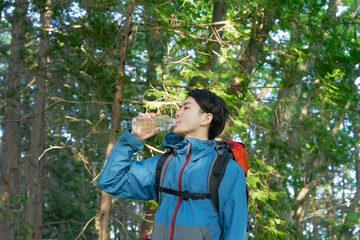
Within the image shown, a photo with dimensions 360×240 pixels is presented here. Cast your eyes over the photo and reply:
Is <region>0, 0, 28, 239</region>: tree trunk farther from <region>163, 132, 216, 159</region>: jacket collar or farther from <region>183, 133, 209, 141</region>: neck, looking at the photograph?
<region>163, 132, 216, 159</region>: jacket collar

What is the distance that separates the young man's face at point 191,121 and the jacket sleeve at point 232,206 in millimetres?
414

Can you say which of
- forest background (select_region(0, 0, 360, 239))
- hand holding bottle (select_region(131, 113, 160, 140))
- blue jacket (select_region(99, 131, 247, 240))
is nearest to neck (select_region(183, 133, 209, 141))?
blue jacket (select_region(99, 131, 247, 240))

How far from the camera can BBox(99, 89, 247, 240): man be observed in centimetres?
239

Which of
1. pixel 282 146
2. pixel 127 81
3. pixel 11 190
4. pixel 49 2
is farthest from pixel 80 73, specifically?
pixel 11 190

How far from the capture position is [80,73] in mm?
8031

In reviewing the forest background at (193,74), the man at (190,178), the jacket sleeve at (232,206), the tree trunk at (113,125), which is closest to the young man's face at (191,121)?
the man at (190,178)

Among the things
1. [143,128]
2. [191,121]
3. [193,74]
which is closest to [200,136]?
[191,121]

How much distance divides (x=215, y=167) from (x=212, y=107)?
519mm

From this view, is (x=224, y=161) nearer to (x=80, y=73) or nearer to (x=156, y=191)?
(x=156, y=191)

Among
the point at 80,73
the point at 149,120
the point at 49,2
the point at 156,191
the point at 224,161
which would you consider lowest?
the point at 156,191

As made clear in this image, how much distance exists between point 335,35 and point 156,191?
818 centimetres

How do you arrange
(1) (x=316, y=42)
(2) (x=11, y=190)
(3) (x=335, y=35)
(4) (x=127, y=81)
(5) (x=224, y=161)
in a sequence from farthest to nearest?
(2) (x=11, y=190) → (3) (x=335, y=35) → (1) (x=316, y=42) → (4) (x=127, y=81) → (5) (x=224, y=161)

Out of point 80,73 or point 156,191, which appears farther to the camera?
point 80,73

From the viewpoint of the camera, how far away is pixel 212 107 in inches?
113
